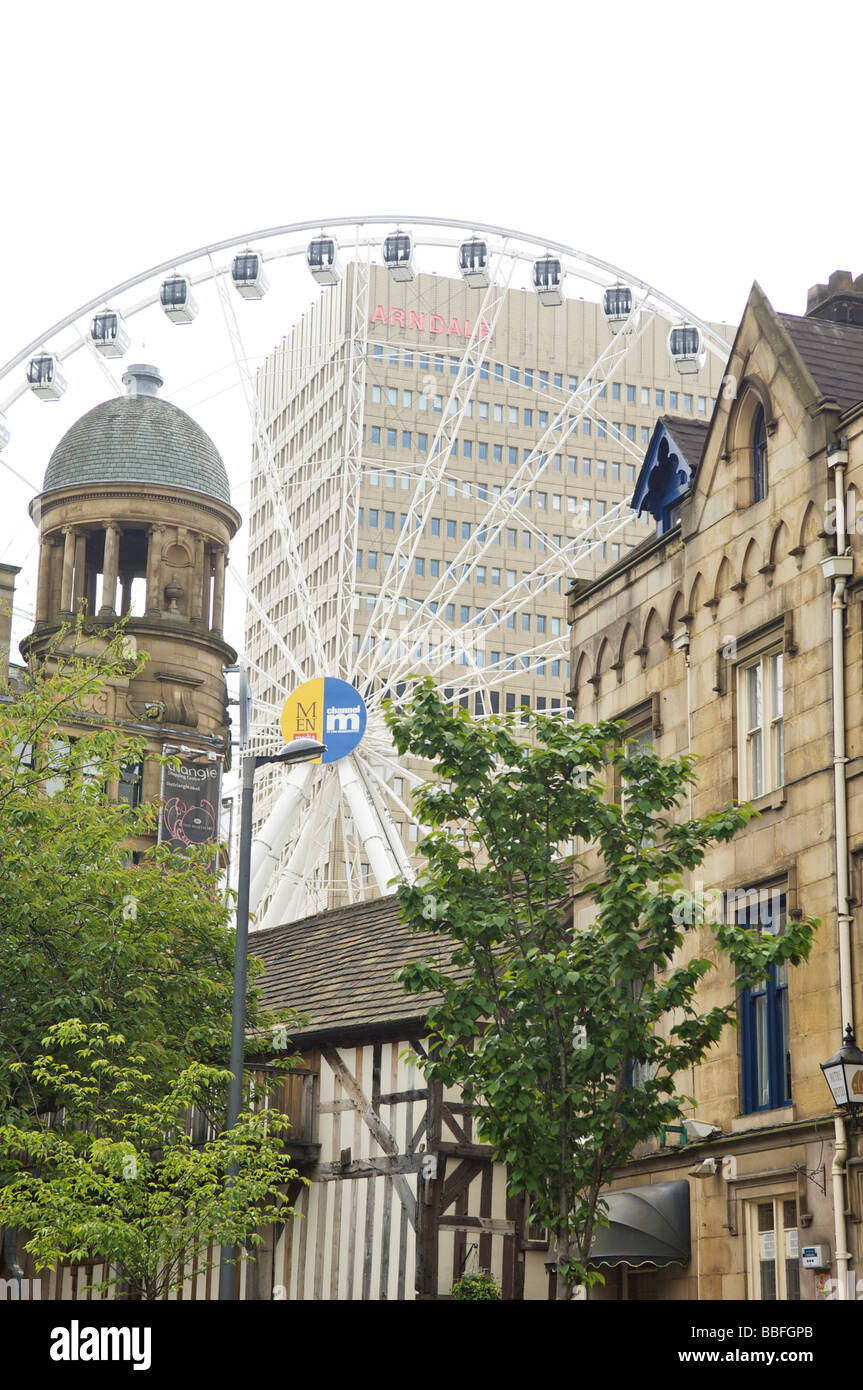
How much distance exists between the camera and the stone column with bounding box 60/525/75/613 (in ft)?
180

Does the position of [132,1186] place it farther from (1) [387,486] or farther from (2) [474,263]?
(1) [387,486]

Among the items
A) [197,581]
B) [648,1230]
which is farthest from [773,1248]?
[197,581]

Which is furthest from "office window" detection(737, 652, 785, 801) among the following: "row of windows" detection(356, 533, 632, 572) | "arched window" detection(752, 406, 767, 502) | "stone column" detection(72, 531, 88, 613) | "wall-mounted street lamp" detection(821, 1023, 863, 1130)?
"row of windows" detection(356, 533, 632, 572)

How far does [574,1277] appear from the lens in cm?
1831

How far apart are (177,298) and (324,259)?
4090 mm

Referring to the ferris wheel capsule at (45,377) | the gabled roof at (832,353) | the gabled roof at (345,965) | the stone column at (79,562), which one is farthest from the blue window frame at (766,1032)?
the stone column at (79,562)

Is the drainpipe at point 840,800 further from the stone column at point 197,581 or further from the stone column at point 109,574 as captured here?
the stone column at point 197,581

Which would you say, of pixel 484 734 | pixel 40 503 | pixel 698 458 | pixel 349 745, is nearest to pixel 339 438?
pixel 40 503

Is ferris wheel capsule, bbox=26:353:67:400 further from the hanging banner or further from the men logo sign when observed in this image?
the men logo sign

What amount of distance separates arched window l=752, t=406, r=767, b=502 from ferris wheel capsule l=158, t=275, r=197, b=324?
3048cm

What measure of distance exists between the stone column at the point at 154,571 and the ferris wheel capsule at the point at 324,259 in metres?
8.63
